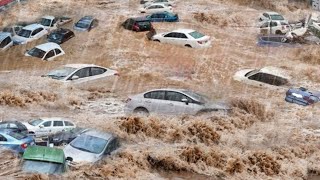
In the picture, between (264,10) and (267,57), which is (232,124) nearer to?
(267,57)

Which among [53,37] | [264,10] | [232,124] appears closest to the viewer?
[232,124]

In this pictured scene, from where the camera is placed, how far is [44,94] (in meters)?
23.6

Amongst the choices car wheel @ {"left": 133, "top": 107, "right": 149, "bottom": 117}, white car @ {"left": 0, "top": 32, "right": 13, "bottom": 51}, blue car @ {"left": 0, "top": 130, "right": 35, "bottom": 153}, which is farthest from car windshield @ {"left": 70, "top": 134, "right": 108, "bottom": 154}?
white car @ {"left": 0, "top": 32, "right": 13, "bottom": 51}

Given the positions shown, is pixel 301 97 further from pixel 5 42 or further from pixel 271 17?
pixel 5 42

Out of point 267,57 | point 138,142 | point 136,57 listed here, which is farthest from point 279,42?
point 138,142

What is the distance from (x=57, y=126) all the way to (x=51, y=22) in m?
17.1

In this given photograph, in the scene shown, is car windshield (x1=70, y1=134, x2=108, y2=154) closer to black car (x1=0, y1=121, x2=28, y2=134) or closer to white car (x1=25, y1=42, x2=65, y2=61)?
black car (x1=0, y1=121, x2=28, y2=134)

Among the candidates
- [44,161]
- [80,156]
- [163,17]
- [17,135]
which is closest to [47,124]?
[17,135]

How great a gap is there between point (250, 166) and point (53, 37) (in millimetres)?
17165

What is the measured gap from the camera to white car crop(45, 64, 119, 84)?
2484 cm

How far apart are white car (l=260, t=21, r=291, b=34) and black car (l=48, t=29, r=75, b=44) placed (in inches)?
456

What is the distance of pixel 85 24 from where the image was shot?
3519 cm

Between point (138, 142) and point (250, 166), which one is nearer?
point (250, 166)

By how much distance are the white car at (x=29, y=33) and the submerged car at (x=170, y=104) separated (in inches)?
507
